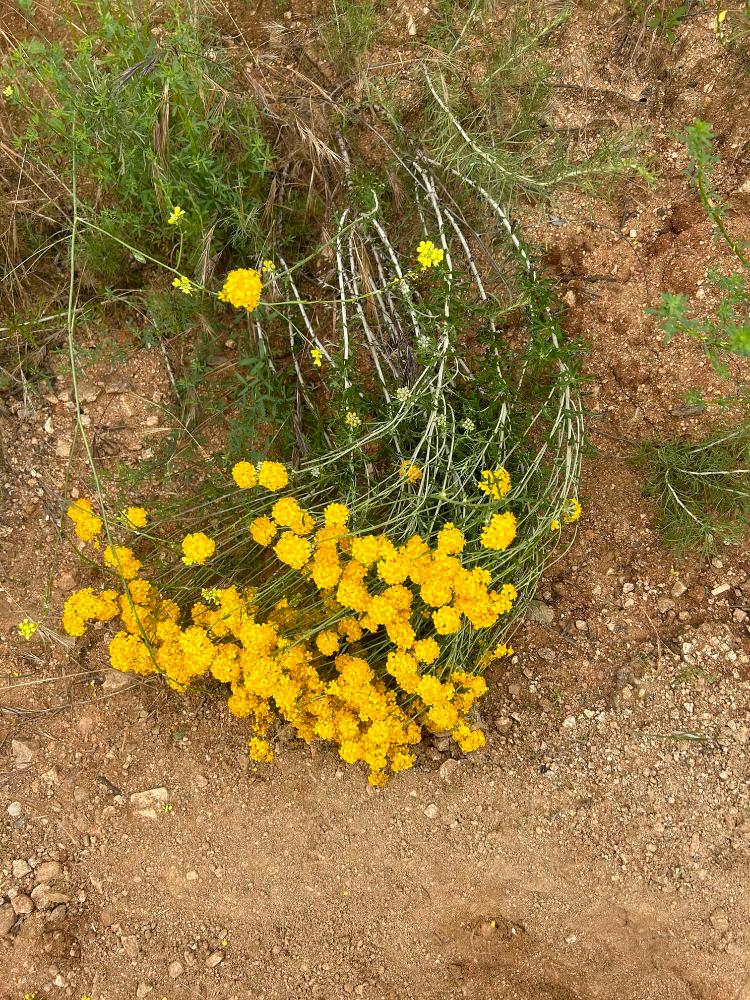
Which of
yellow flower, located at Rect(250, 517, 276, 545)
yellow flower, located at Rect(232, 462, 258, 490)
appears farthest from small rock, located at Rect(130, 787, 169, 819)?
yellow flower, located at Rect(232, 462, 258, 490)

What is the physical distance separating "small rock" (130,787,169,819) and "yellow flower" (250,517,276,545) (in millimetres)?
1496

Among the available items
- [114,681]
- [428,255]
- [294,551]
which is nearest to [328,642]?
[294,551]

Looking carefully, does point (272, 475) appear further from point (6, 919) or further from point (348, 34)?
point (348, 34)

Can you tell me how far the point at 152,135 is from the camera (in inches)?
125

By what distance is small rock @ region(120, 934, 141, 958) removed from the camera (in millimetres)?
3377

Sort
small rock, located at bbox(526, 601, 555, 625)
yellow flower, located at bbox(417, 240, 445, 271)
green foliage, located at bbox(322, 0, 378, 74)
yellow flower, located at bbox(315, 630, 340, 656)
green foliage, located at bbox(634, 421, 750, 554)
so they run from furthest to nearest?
green foliage, located at bbox(322, 0, 378, 74), small rock, located at bbox(526, 601, 555, 625), green foliage, located at bbox(634, 421, 750, 554), yellow flower, located at bbox(315, 630, 340, 656), yellow flower, located at bbox(417, 240, 445, 271)

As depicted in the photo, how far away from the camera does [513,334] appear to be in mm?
3820

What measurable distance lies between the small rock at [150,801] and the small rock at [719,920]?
8.62 ft

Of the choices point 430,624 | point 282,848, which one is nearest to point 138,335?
point 430,624

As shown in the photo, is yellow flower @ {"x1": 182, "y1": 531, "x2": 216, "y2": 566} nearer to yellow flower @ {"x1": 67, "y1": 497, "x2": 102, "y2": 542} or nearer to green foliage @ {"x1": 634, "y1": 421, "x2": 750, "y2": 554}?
yellow flower @ {"x1": 67, "y1": 497, "x2": 102, "y2": 542}

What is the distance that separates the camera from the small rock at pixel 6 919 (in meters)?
3.40

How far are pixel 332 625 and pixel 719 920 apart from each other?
2267mm

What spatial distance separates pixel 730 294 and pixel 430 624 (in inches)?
73.2

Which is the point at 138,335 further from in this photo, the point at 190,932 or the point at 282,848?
the point at 190,932
